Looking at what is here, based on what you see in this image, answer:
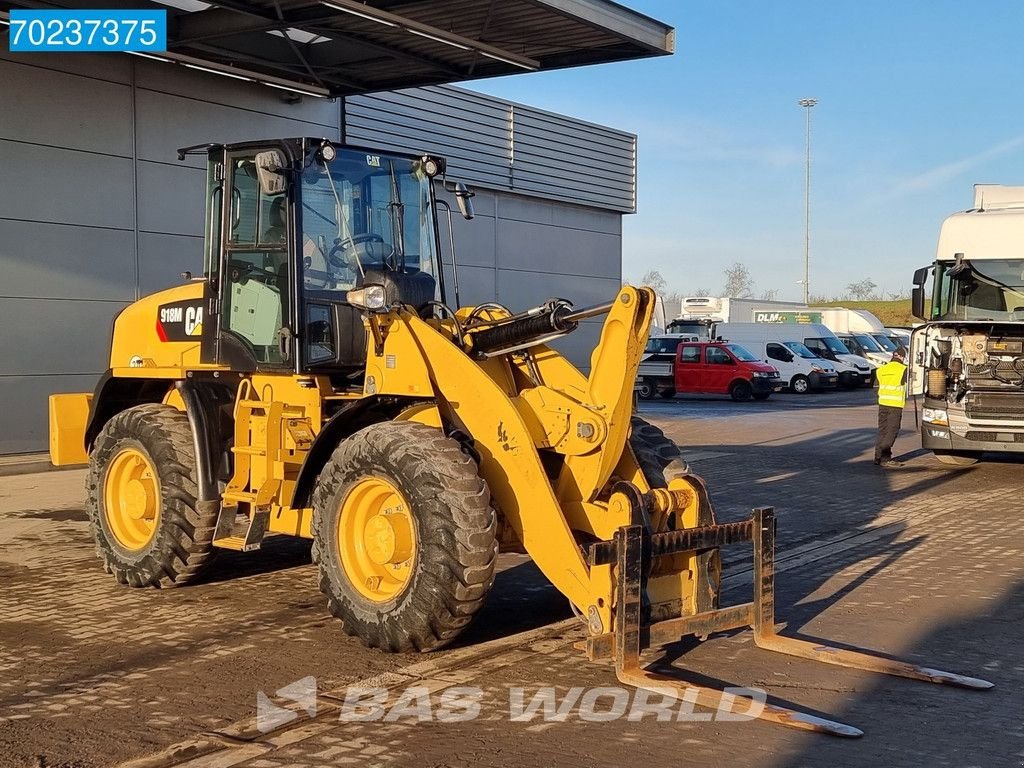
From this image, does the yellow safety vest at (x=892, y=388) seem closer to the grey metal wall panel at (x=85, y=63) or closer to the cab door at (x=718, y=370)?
the grey metal wall panel at (x=85, y=63)

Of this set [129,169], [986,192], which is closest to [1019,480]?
[986,192]

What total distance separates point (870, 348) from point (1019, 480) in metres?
27.8

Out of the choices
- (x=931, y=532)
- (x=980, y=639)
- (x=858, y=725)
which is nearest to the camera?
(x=858, y=725)

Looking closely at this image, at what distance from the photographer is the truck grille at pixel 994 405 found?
15508 millimetres

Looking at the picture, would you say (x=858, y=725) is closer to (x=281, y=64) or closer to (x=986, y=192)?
(x=986, y=192)

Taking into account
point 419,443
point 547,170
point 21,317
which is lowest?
point 419,443

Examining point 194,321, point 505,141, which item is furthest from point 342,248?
point 505,141

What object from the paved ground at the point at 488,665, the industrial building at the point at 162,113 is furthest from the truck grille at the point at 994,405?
the industrial building at the point at 162,113

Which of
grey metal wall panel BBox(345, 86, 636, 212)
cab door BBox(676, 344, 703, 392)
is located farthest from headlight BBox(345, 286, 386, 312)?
cab door BBox(676, 344, 703, 392)

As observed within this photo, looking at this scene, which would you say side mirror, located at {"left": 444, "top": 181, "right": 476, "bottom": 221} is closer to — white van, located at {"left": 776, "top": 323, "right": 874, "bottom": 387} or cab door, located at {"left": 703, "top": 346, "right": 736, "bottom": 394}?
cab door, located at {"left": 703, "top": 346, "right": 736, "bottom": 394}

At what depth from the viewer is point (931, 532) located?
11289 millimetres

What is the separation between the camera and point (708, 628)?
6.54 metres

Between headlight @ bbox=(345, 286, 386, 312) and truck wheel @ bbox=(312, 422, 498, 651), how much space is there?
0.72 m

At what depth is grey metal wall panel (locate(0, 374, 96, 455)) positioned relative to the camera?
16703mm
